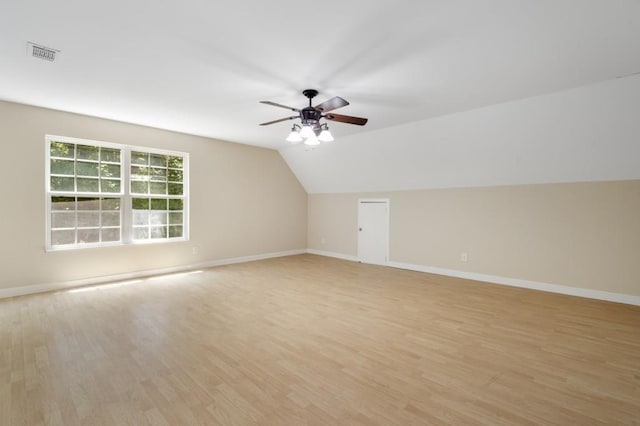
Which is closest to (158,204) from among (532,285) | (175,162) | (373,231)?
(175,162)

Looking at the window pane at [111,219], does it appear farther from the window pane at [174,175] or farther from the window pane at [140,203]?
the window pane at [174,175]

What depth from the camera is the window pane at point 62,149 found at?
4.44m

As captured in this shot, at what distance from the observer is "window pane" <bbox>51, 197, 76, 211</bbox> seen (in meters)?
4.42

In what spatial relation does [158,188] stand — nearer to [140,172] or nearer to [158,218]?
[140,172]

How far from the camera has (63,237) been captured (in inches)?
177

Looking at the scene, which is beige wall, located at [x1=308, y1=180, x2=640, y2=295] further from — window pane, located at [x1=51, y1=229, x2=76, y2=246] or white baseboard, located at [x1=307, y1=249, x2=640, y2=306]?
window pane, located at [x1=51, y1=229, x2=76, y2=246]

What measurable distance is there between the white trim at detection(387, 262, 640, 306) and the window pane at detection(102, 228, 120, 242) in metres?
5.41

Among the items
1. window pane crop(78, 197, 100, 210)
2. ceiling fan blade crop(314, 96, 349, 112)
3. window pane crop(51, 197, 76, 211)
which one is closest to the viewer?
ceiling fan blade crop(314, 96, 349, 112)

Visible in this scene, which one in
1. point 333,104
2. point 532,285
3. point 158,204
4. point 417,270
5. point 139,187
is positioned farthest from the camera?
point 417,270

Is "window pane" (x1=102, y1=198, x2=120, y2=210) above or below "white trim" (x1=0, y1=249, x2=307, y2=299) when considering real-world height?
above

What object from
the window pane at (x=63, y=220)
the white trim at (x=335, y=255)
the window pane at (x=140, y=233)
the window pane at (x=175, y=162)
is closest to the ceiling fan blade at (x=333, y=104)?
the window pane at (x=175, y=162)

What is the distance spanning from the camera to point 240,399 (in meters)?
1.95

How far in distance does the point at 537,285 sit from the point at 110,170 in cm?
721

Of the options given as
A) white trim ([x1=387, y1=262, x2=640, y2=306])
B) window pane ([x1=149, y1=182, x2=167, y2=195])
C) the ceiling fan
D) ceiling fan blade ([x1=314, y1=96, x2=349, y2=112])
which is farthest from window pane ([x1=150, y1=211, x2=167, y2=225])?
white trim ([x1=387, y1=262, x2=640, y2=306])
